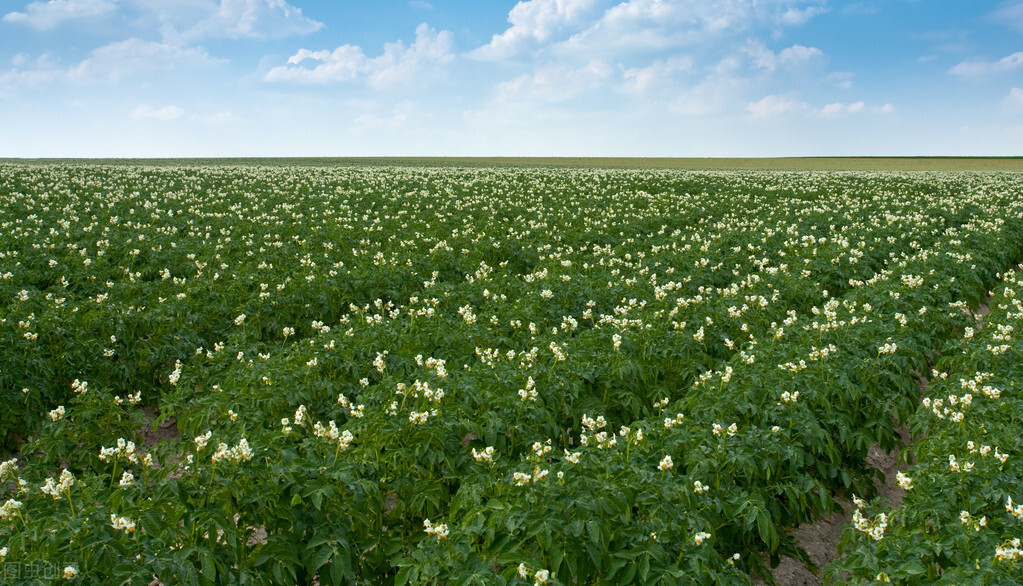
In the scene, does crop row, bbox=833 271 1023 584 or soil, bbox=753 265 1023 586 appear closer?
crop row, bbox=833 271 1023 584

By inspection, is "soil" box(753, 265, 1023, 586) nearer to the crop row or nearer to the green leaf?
the crop row

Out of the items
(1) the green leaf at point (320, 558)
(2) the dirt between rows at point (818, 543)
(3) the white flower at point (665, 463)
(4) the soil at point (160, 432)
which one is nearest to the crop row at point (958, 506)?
(2) the dirt between rows at point (818, 543)

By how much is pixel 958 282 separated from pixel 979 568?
437 inches

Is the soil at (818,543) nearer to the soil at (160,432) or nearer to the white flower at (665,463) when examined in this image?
the white flower at (665,463)

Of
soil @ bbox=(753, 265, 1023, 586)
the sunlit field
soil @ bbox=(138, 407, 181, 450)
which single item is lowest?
soil @ bbox=(753, 265, 1023, 586)

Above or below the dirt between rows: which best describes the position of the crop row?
above

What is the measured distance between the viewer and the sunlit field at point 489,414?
4035 millimetres

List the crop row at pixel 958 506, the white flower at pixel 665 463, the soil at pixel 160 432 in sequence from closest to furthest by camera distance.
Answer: the crop row at pixel 958 506 < the white flower at pixel 665 463 < the soil at pixel 160 432

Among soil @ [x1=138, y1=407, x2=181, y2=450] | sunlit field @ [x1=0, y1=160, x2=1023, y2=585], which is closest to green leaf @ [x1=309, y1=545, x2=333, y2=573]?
sunlit field @ [x1=0, y1=160, x2=1023, y2=585]

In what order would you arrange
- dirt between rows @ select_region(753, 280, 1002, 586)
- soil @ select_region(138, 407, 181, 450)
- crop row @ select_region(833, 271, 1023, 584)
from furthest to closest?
1. soil @ select_region(138, 407, 181, 450)
2. dirt between rows @ select_region(753, 280, 1002, 586)
3. crop row @ select_region(833, 271, 1023, 584)

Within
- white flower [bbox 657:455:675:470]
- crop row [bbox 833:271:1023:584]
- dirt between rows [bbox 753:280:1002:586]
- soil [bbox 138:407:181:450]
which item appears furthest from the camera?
soil [bbox 138:407:181:450]

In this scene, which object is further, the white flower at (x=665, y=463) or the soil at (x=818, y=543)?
the soil at (x=818, y=543)

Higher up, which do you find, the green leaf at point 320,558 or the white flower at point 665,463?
the white flower at point 665,463

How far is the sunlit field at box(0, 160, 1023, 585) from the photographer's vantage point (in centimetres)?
404
